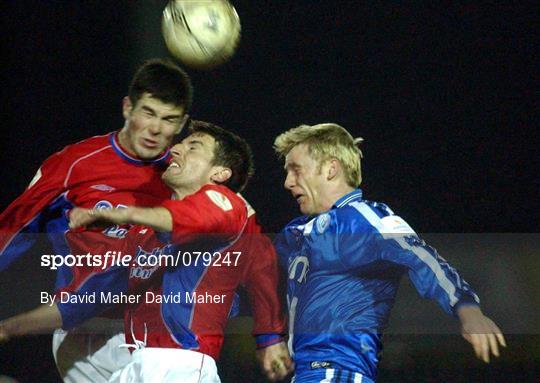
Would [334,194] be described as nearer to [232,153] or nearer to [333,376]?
[232,153]

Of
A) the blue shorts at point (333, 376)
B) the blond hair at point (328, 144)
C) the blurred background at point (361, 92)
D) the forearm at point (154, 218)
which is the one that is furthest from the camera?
the blurred background at point (361, 92)

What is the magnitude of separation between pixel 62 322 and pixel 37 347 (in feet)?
0.33

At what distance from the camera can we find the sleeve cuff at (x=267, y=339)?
2791 mm

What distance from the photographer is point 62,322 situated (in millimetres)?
2859

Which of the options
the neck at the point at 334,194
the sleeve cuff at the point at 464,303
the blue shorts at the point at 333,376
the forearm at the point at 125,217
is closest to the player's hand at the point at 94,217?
the forearm at the point at 125,217

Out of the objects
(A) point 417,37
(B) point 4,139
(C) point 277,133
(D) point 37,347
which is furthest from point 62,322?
(A) point 417,37

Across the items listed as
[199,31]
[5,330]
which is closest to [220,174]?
[199,31]

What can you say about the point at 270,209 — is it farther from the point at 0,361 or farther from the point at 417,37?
the point at 0,361

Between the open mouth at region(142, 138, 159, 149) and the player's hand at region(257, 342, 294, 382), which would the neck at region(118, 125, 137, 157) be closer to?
the open mouth at region(142, 138, 159, 149)

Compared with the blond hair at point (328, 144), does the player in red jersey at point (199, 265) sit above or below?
below

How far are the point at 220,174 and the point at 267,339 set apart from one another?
488 millimetres

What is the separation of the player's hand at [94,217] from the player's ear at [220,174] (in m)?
0.28

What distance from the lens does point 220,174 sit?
2.83 metres

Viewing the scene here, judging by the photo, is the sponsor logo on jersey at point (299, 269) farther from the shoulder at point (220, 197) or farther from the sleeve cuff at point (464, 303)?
the sleeve cuff at point (464, 303)
